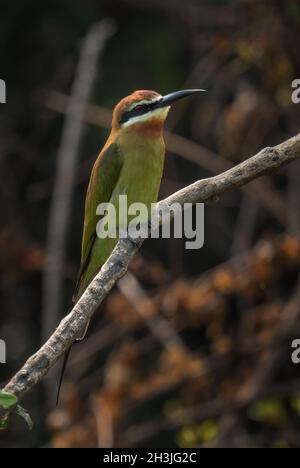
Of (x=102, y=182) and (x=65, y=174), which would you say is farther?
(x=65, y=174)

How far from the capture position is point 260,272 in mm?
3336

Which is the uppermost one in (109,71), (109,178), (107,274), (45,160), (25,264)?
(109,71)

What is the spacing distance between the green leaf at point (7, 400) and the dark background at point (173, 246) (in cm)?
173

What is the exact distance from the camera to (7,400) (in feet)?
5.04

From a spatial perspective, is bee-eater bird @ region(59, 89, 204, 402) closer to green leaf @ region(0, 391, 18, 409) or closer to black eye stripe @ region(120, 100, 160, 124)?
black eye stripe @ region(120, 100, 160, 124)

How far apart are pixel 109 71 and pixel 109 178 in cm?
136

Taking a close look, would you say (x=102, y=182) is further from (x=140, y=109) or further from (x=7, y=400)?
(x=7, y=400)

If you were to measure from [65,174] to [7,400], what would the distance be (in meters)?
2.11

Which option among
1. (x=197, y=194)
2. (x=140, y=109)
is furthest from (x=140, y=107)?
(x=197, y=194)

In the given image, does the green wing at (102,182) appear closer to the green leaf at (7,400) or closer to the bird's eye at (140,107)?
the bird's eye at (140,107)

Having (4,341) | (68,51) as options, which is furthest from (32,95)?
(4,341)

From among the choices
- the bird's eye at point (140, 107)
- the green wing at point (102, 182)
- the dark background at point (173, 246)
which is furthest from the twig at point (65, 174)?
the bird's eye at point (140, 107)
